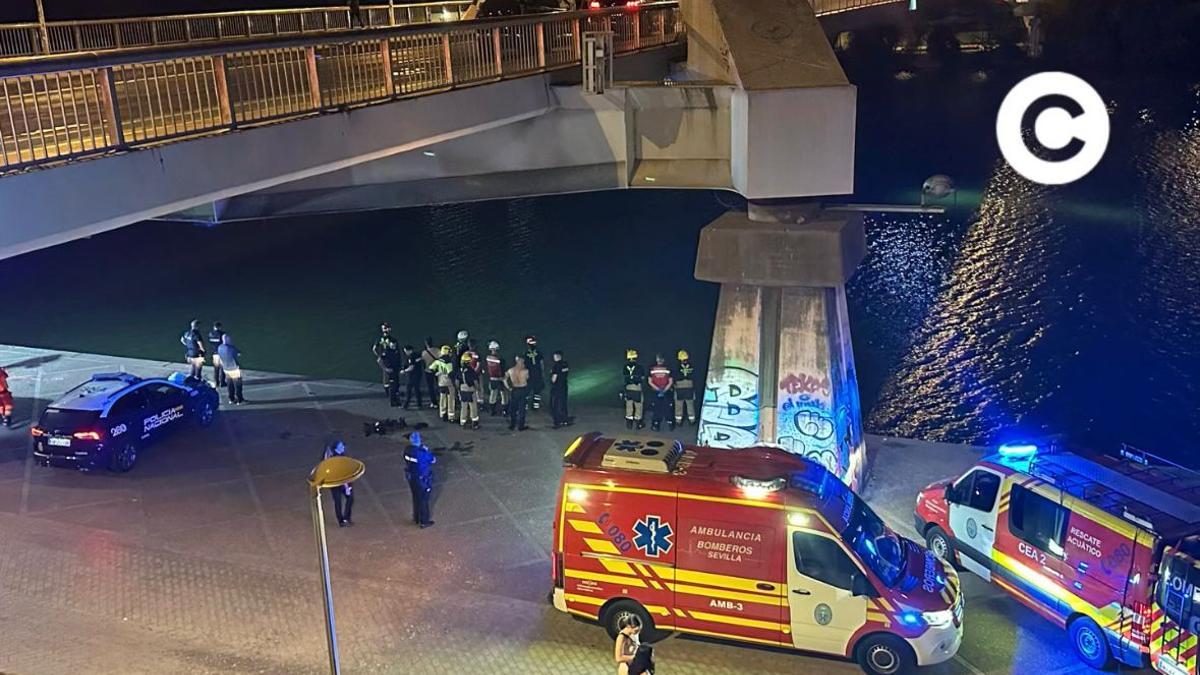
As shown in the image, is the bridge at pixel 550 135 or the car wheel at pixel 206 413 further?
the car wheel at pixel 206 413

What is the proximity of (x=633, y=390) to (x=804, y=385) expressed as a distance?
3.63 meters

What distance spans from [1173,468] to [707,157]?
23.1 ft

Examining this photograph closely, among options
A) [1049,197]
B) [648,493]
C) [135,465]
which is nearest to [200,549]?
[135,465]

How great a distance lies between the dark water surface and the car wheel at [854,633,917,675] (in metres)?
13.4

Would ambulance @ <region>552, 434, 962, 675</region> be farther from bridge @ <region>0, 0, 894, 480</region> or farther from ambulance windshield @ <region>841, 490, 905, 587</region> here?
bridge @ <region>0, 0, 894, 480</region>

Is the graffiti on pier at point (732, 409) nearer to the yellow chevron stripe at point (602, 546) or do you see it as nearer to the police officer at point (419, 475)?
the police officer at point (419, 475)

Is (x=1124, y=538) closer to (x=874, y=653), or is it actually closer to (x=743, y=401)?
(x=874, y=653)

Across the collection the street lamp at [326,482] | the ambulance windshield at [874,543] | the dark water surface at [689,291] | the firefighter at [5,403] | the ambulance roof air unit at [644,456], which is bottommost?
the dark water surface at [689,291]

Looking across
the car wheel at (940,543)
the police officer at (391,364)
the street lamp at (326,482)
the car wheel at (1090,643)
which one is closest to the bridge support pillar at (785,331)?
the car wheel at (940,543)

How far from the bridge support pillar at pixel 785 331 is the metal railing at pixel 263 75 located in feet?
14.1

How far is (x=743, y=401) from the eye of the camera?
15.3 meters

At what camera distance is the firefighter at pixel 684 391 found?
57.9ft

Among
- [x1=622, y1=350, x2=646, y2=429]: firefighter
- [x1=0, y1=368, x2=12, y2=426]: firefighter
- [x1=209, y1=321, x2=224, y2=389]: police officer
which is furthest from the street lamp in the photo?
[x1=0, y1=368, x2=12, y2=426]: firefighter

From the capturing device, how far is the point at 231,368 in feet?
61.7
